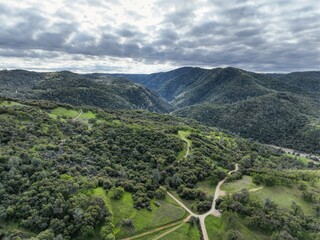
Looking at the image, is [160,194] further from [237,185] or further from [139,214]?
[237,185]

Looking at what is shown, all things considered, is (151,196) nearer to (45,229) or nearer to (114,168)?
(114,168)

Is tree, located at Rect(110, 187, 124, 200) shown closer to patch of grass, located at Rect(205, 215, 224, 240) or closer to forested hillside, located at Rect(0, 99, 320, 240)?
forested hillside, located at Rect(0, 99, 320, 240)

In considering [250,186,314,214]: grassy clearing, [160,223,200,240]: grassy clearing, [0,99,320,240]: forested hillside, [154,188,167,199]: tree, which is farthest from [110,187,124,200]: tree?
[250,186,314,214]: grassy clearing

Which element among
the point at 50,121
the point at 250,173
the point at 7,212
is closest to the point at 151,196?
the point at 7,212

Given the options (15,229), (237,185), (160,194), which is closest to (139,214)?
(160,194)

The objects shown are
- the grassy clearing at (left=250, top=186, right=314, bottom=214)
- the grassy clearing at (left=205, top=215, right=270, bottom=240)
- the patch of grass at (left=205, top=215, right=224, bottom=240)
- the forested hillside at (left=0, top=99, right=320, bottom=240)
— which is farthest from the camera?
the grassy clearing at (left=250, top=186, right=314, bottom=214)

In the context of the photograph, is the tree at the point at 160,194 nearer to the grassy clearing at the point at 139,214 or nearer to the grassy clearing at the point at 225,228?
the grassy clearing at the point at 139,214
